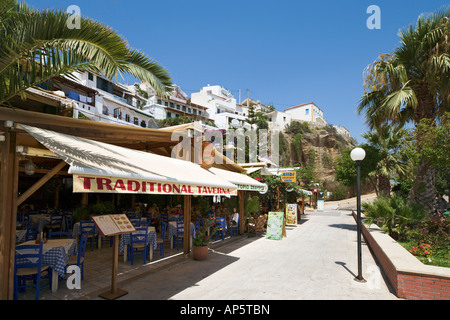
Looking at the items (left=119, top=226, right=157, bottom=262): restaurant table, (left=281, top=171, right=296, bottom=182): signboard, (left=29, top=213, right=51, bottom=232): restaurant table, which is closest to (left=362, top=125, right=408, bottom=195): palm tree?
(left=281, top=171, right=296, bottom=182): signboard

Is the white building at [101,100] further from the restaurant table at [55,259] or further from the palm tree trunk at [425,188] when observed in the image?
the palm tree trunk at [425,188]

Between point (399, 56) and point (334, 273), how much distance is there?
1177 centimetres

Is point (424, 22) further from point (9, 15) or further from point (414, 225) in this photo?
point (9, 15)

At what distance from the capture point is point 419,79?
42.0 ft

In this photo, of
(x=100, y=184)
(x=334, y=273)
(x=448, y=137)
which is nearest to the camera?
(x=100, y=184)

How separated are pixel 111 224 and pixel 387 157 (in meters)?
24.6

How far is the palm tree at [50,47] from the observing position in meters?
4.40

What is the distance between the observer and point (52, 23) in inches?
173

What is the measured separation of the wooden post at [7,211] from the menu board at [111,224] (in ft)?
4.32

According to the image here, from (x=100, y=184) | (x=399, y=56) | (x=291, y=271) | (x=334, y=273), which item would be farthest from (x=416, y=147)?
(x=100, y=184)

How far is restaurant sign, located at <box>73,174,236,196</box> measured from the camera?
3.83 metres

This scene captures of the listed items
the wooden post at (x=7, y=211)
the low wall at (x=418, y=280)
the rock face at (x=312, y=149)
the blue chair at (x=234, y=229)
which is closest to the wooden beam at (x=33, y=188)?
the wooden post at (x=7, y=211)

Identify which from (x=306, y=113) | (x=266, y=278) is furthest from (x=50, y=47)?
(x=306, y=113)

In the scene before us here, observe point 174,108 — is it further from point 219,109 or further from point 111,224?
point 111,224
